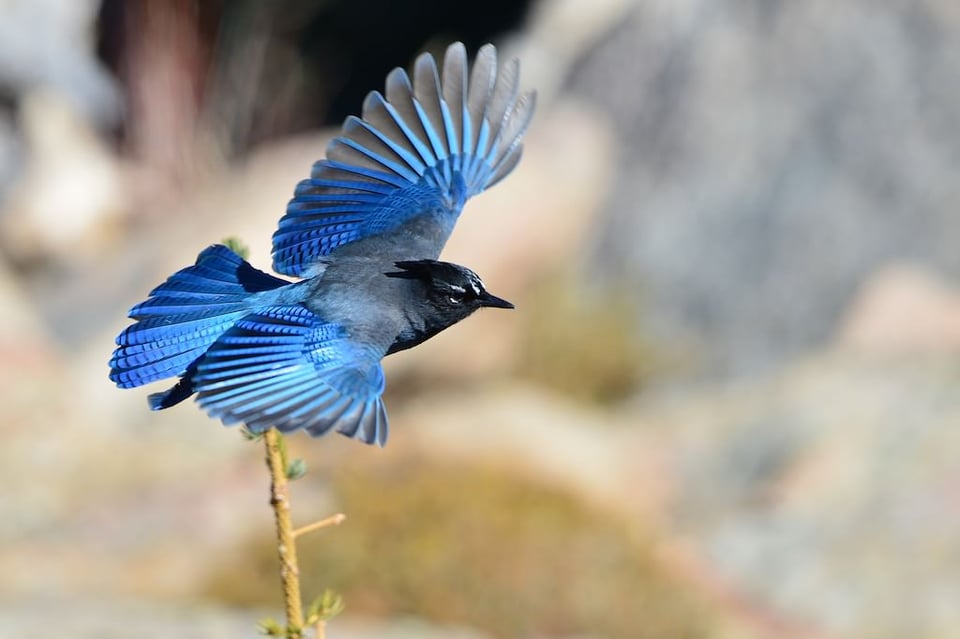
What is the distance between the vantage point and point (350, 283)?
12.5 ft

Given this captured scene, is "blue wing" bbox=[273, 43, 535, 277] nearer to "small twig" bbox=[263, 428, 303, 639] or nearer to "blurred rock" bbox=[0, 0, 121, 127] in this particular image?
"small twig" bbox=[263, 428, 303, 639]

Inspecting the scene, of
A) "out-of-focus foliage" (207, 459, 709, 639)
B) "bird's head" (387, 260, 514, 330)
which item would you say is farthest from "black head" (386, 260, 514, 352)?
"out-of-focus foliage" (207, 459, 709, 639)

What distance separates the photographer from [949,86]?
962 cm

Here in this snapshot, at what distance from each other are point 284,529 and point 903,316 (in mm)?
6928

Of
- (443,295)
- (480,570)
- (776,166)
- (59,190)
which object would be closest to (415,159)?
(443,295)

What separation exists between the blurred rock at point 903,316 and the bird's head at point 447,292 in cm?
606

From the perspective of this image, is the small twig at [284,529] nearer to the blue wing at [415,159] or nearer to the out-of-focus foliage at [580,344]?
the blue wing at [415,159]

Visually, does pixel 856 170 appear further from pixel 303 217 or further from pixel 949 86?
pixel 303 217

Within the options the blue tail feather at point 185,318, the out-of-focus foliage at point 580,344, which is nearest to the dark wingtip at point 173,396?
the blue tail feather at point 185,318

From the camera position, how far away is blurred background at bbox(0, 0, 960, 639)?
7.51 meters

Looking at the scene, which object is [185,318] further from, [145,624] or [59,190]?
[59,190]

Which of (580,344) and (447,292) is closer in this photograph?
(447,292)

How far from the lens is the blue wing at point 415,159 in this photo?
4.10 metres

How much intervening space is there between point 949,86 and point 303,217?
651 centimetres
